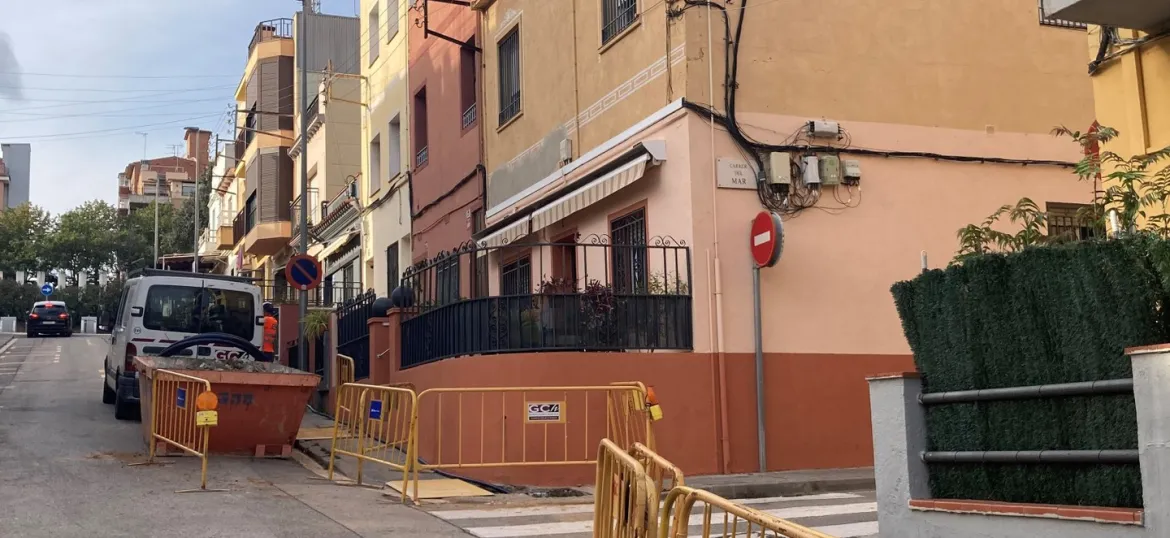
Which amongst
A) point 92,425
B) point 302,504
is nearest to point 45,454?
point 92,425

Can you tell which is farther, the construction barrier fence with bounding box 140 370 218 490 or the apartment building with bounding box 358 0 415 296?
the apartment building with bounding box 358 0 415 296

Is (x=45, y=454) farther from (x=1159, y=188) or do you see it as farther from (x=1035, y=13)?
(x=1035, y=13)

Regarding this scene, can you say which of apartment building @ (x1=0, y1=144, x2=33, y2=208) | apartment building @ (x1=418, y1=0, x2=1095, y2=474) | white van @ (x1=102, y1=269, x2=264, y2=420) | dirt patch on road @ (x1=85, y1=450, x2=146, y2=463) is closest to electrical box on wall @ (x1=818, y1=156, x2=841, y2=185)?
apartment building @ (x1=418, y1=0, x2=1095, y2=474)

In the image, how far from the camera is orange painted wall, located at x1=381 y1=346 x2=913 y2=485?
12953 mm

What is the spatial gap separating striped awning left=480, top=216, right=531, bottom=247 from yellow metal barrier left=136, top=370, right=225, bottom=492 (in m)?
5.14

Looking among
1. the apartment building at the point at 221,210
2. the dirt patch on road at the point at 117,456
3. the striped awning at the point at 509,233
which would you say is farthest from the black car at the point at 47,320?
the dirt patch on road at the point at 117,456

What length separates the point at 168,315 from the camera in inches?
738

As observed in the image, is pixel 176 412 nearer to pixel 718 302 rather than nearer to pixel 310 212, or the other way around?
pixel 718 302

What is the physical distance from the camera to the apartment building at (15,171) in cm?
10906

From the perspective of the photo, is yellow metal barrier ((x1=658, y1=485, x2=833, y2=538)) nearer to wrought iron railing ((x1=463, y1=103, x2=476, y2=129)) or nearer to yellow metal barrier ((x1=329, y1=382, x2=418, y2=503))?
yellow metal barrier ((x1=329, y1=382, x2=418, y2=503))

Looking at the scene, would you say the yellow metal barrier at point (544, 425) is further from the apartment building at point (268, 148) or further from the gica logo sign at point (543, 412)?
the apartment building at point (268, 148)

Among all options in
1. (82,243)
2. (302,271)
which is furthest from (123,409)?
(82,243)

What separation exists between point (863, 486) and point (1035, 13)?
7339 millimetres

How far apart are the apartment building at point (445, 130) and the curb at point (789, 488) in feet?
30.3
